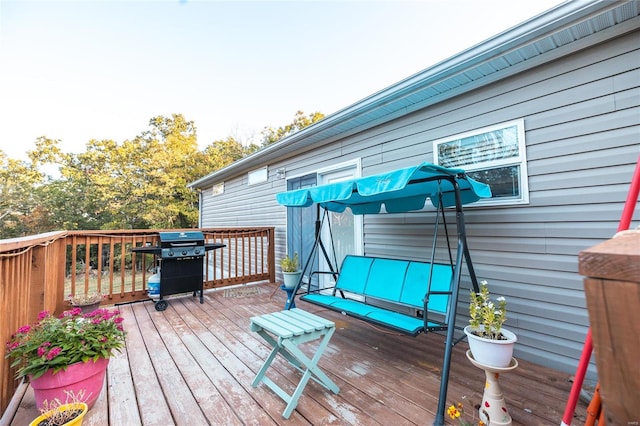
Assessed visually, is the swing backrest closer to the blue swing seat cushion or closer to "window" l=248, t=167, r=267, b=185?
the blue swing seat cushion

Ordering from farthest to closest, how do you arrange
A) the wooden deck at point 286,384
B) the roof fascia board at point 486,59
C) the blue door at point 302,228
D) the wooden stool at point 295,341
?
the blue door at point 302,228
the roof fascia board at point 486,59
the wooden stool at point 295,341
the wooden deck at point 286,384

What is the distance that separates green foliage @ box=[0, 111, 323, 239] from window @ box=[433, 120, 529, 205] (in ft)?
42.3

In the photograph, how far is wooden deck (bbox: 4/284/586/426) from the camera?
190 centimetres

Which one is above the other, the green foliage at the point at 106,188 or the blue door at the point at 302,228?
the green foliage at the point at 106,188

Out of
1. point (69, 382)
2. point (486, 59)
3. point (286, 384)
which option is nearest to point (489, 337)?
point (286, 384)

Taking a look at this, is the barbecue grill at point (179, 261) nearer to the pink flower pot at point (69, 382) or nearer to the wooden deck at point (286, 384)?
the wooden deck at point (286, 384)

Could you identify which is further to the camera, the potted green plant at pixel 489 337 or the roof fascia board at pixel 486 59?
the roof fascia board at pixel 486 59

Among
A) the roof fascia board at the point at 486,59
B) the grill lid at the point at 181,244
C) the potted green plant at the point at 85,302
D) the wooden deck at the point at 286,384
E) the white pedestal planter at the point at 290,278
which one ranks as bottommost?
the wooden deck at the point at 286,384

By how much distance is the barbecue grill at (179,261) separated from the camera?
4227 millimetres

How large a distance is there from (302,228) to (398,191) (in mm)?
2682

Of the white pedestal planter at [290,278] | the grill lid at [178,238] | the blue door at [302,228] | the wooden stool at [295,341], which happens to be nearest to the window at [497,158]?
the wooden stool at [295,341]

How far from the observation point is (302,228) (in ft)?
18.3

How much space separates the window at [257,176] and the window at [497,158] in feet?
14.7

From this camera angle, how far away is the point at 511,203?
9.30 feet
